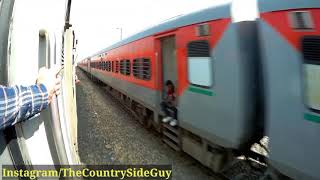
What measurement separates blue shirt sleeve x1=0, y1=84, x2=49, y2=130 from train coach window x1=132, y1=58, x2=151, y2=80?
689 centimetres

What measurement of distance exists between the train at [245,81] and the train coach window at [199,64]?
2 centimetres

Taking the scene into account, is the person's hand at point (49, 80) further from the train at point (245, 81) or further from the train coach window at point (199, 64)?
the train coach window at point (199, 64)

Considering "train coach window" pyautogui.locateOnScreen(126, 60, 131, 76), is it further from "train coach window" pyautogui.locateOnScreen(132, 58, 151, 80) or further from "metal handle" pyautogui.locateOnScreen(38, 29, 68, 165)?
"metal handle" pyautogui.locateOnScreen(38, 29, 68, 165)

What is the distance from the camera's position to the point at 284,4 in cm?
384

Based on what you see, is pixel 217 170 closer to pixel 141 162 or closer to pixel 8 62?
pixel 141 162

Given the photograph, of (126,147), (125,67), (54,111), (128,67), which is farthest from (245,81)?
(125,67)

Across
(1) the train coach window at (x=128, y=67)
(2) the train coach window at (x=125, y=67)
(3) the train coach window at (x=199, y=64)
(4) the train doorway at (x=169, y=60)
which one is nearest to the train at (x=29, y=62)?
(3) the train coach window at (x=199, y=64)

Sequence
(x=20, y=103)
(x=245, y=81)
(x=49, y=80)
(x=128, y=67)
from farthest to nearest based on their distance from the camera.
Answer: (x=128, y=67) < (x=245, y=81) < (x=49, y=80) < (x=20, y=103)

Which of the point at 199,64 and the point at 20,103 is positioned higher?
the point at 199,64

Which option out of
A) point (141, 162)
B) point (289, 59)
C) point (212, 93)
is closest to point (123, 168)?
point (141, 162)

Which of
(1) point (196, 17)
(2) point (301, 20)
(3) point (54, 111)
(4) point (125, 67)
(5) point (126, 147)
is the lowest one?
(5) point (126, 147)

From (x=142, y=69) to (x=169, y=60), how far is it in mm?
1887

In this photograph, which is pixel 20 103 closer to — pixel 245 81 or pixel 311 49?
pixel 311 49

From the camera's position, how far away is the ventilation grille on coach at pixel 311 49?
3.40 meters
